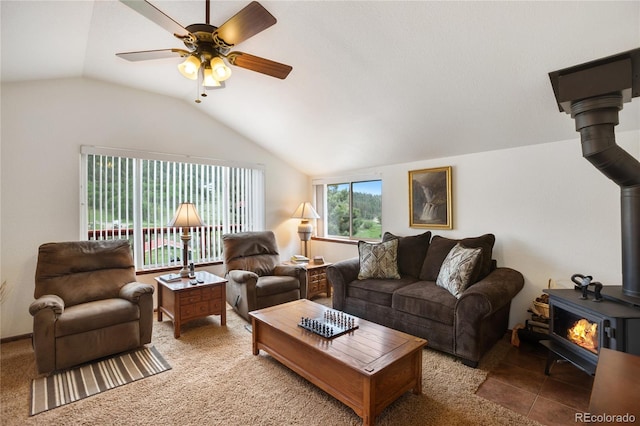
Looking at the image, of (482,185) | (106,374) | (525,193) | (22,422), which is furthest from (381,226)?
(22,422)

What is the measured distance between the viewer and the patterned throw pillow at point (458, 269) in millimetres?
2744

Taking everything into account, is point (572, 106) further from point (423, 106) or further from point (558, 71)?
point (423, 106)

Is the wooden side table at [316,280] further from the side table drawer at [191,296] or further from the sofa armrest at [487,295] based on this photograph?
the sofa armrest at [487,295]

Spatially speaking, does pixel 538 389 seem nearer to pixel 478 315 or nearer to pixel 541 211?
pixel 478 315

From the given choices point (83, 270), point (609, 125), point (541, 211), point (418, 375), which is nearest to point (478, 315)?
point (418, 375)

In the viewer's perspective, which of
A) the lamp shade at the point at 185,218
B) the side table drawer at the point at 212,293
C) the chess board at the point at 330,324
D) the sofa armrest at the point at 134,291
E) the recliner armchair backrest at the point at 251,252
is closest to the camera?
the chess board at the point at 330,324

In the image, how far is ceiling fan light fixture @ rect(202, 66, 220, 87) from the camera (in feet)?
6.94

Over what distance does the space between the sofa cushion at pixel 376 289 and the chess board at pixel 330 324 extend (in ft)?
2.52

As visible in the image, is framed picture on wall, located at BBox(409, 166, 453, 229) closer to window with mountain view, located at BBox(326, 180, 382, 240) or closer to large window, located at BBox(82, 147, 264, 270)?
window with mountain view, located at BBox(326, 180, 382, 240)

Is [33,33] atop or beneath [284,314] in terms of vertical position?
atop

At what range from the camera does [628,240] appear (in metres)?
2.04

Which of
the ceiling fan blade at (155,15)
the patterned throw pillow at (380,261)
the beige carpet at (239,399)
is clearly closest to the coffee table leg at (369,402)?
the beige carpet at (239,399)

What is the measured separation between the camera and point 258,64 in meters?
2.16

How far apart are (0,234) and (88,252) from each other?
2.66 ft
